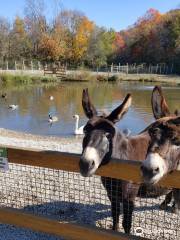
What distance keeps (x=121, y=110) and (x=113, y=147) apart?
1.47 feet

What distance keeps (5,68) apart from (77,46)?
80.7ft

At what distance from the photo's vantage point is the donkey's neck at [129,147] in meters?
4.51

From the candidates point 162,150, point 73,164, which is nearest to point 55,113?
point 73,164

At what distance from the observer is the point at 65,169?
414 centimetres

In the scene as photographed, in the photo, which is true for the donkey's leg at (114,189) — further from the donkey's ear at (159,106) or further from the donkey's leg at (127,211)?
the donkey's ear at (159,106)

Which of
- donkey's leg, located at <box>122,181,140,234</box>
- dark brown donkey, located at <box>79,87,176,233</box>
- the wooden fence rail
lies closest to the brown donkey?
the wooden fence rail

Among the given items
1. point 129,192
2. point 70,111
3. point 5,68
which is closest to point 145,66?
point 5,68

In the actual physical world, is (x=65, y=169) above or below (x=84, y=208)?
above

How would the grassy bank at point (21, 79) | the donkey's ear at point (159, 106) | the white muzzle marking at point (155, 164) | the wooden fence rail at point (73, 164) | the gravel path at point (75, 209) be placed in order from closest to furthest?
the white muzzle marking at point (155, 164), the wooden fence rail at point (73, 164), the donkey's ear at point (159, 106), the gravel path at point (75, 209), the grassy bank at point (21, 79)

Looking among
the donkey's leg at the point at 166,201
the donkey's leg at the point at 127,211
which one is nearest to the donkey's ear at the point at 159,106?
the donkey's leg at the point at 127,211

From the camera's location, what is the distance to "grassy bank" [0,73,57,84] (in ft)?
152

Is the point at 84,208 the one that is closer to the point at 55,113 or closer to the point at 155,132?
the point at 155,132

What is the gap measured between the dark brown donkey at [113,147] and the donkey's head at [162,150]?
1.11 feet

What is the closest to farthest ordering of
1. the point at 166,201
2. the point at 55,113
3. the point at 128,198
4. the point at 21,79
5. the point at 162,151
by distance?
the point at 162,151 → the point at 128,198 → the point at 166,201 → the point at 55,113 → the point at 21,79
